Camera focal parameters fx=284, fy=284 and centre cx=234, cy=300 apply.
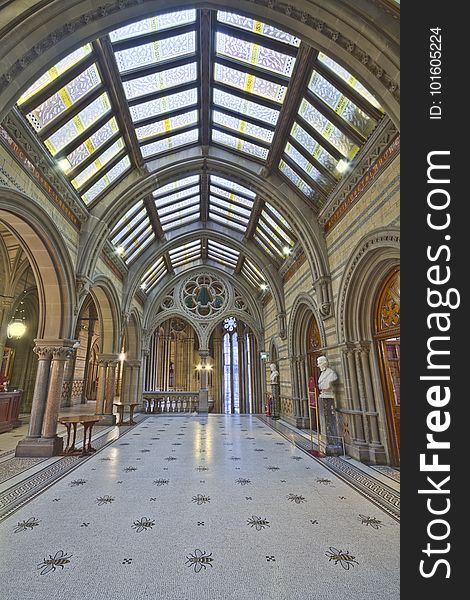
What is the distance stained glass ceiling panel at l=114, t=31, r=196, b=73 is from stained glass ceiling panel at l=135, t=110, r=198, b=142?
1.61m

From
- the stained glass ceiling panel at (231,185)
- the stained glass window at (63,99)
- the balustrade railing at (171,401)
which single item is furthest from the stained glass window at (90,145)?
the balustrade railing at (171,401)

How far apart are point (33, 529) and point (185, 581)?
1912mm

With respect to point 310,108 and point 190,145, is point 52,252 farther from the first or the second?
point 310,108

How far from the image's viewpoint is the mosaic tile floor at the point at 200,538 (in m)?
2.06

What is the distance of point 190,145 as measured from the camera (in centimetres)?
933

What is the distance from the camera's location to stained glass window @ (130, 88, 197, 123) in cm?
691

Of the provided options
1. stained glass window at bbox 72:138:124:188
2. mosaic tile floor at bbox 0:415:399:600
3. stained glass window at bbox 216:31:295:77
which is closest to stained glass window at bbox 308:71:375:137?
stained glass window at bbox 216:31:295:77

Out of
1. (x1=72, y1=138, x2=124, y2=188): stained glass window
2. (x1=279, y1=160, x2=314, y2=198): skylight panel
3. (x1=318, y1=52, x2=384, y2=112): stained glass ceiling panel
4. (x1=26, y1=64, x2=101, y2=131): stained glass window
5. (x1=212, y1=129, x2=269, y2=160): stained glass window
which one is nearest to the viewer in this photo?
(x1=318, y1=52, x2=384, y2=112): stained glass ceiling panel

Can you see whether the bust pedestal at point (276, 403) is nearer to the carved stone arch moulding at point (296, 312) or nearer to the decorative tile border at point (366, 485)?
the carved stone arch moulding at point (296, 312)

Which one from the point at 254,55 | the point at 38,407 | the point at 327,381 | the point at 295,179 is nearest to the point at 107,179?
the point at 254,55

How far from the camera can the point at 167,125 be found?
8016 mm

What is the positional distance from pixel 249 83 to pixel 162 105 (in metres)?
2.23

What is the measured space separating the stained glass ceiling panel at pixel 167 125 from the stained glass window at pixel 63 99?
5.92 feet

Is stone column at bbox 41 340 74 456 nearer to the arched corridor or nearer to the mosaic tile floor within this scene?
the arched corridor
